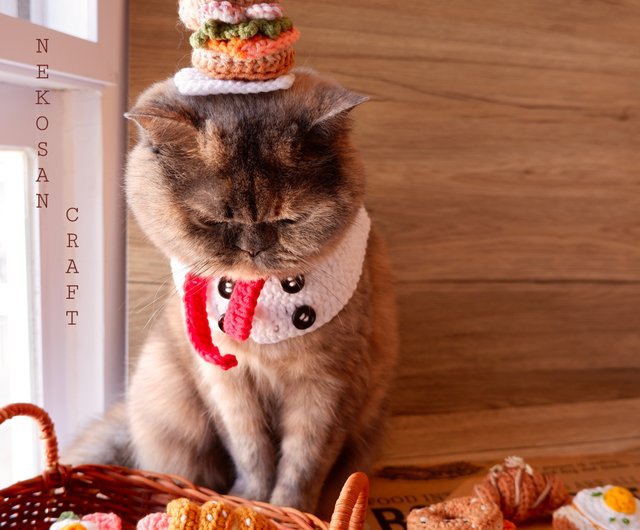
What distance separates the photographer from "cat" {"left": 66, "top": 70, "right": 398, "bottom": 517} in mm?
822

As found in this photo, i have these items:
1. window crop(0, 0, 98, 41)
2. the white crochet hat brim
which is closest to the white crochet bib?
the white crochet hat brim

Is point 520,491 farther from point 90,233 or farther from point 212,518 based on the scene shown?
point 90,233

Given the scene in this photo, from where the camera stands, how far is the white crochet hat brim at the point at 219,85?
82 centimetres

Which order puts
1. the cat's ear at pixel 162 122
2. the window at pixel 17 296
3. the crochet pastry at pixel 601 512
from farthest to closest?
the window at pixel 17 296 → the crochet pastry at pixel 601 512 → the cat's ear at pixel 162 122

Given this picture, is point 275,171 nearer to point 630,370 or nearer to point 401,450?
point 401,450

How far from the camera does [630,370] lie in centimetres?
176

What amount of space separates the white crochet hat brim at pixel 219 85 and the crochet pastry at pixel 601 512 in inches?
32.2

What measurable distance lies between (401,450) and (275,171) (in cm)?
85

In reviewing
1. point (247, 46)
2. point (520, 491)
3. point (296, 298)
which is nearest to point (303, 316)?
point (296, 298)

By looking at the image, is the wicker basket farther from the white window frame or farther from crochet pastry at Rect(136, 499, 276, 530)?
the white window frame

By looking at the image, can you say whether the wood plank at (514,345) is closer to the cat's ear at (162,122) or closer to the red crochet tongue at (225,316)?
the red crochet tongue at (225,316)

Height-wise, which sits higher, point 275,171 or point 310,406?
point 275,171

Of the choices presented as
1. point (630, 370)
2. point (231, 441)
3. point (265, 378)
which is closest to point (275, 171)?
point (265, 378)

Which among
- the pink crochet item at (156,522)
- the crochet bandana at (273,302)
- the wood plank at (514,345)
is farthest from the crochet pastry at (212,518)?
the wood plank at (514,345)
